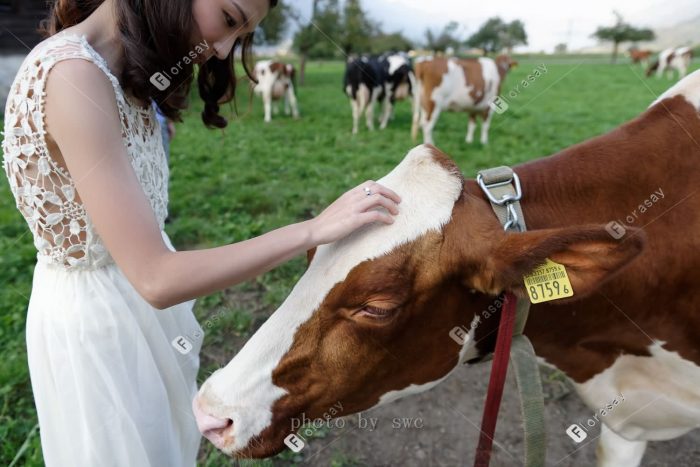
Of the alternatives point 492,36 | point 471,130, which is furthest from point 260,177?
point 492,36

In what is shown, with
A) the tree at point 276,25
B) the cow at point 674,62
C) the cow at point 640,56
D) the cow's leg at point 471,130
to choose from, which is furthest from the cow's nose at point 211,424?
the cow at point 640,56

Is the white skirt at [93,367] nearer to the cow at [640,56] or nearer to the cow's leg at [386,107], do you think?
the cow's leg at [386,107]

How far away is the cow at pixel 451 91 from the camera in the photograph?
9719mm

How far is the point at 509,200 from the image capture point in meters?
1.59

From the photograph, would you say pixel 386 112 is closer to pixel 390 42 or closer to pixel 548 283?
pixel 548 283

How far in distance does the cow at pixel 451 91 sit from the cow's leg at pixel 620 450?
7.63 m

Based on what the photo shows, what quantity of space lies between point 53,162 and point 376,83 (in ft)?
37.3

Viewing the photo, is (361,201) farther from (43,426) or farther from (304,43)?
(304,43)

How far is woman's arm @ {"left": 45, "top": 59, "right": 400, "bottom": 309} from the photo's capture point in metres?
1.25

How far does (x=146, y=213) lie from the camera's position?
50.6 inches

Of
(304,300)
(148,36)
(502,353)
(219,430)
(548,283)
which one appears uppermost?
(148,36)

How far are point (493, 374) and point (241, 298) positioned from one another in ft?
8.81

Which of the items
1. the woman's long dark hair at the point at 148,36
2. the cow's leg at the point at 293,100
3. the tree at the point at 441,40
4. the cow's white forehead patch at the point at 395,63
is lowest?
the tree at the point at 441,40

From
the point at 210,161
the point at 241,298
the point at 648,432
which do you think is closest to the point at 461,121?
the point at 210,161
